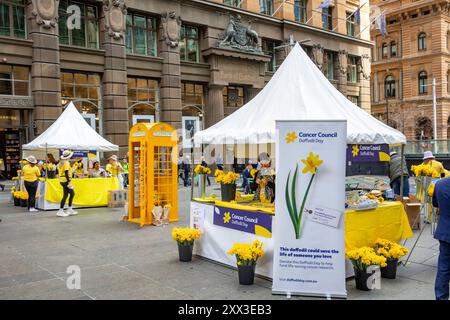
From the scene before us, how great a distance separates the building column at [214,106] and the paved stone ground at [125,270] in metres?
18.2

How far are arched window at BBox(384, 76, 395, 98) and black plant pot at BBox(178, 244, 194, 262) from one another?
65.0m

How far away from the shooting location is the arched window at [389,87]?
67438mm

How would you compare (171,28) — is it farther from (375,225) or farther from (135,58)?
(375,225)

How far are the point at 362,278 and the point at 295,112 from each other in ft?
9.27

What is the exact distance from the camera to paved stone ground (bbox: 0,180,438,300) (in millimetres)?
6340

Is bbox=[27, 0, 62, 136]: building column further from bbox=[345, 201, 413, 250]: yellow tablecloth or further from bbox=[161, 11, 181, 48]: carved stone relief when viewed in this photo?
bbox=[345, 201, 413, 250]: yellow tablecloth

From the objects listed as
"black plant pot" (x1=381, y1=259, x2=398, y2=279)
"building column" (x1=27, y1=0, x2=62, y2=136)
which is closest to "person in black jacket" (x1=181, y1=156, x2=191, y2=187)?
"building column" (x1=27, y1=0, x2=62, y2=136)

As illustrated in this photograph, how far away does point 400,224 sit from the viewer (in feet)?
26.1

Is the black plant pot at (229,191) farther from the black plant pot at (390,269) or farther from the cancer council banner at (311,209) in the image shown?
the black plant pot at (390,269)

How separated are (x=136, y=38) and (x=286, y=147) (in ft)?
71.2

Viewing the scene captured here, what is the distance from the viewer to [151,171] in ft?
40.0

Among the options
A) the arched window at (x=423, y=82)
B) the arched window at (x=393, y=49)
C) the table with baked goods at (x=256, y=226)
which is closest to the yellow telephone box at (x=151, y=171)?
the table with baked goods at (x=256, y=226)

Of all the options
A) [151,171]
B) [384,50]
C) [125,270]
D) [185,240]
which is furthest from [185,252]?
[384,50]
